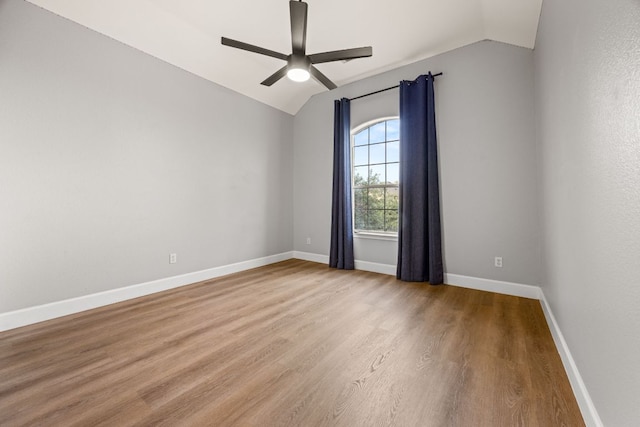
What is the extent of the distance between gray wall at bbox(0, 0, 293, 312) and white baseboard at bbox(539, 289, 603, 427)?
12.4 feet

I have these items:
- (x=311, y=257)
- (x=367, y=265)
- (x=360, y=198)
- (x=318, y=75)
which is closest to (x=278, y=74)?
(x=318, y=75)

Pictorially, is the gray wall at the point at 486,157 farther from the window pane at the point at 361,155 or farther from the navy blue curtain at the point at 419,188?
the window pane at the point at 361,155

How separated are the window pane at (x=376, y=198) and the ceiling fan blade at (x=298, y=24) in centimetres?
238

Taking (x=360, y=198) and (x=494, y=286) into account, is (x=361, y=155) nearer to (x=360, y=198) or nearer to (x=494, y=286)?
(x=360, y=198)

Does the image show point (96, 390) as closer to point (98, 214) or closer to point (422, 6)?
point (98, 214)

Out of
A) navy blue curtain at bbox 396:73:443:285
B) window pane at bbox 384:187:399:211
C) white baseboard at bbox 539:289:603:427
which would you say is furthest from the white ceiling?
white baseboard at bbox 539:289:603:427

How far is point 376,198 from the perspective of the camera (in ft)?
13.7

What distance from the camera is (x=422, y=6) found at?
2.68 meters

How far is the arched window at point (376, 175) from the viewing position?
399 centimetres

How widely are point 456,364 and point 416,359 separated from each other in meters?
0.25

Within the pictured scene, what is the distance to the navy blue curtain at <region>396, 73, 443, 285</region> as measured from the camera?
3.37 metres

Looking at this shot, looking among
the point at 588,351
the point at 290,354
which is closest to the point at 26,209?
the point at 290,354

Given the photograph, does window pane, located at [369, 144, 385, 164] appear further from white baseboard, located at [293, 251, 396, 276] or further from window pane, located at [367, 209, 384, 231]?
white baseboard, located at [293, 251, 396, 276]

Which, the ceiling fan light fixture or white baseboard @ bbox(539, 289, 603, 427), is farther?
the ceiling fan light fixture
